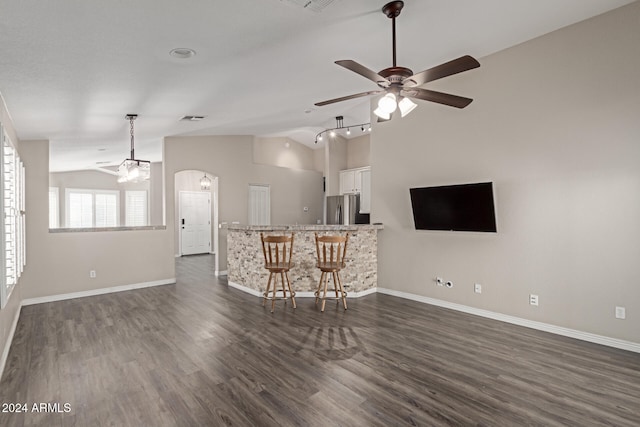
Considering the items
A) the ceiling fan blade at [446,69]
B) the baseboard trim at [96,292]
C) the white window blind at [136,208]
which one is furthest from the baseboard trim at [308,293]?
the white window blind at [136,208]

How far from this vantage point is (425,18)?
10.3 feet

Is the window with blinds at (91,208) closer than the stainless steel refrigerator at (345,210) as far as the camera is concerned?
No

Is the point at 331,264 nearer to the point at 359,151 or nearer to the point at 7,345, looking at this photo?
the point at 7,345

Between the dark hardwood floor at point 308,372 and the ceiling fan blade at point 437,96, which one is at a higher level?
the ceiling fan blade at point 437,96

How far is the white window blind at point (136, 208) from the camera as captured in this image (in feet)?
35.3

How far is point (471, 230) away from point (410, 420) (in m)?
2.79

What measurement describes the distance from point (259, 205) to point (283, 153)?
1.59 meters

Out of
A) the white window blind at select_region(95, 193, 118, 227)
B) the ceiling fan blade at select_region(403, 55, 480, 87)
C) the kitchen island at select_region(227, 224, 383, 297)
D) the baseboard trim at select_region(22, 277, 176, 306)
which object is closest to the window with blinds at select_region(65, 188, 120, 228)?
the white window blind at select_region(95, 193, 118, 227)

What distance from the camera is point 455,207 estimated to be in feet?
14.6

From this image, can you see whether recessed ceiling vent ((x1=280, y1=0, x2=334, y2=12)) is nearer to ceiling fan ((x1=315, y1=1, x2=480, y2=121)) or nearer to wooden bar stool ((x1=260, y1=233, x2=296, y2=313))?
ceiling fan ((x1=315, y1=1, x2=480, y2=121))

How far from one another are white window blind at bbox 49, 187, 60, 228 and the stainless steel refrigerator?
782 centimetres

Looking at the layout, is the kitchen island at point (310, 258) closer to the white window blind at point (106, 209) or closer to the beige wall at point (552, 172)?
the beige wall at point (552, 172)

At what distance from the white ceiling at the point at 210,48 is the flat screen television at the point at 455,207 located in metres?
1.66

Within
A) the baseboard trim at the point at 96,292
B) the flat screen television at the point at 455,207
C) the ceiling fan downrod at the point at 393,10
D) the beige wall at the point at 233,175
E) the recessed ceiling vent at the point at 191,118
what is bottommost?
the baseboard trim at the point at 96,292
